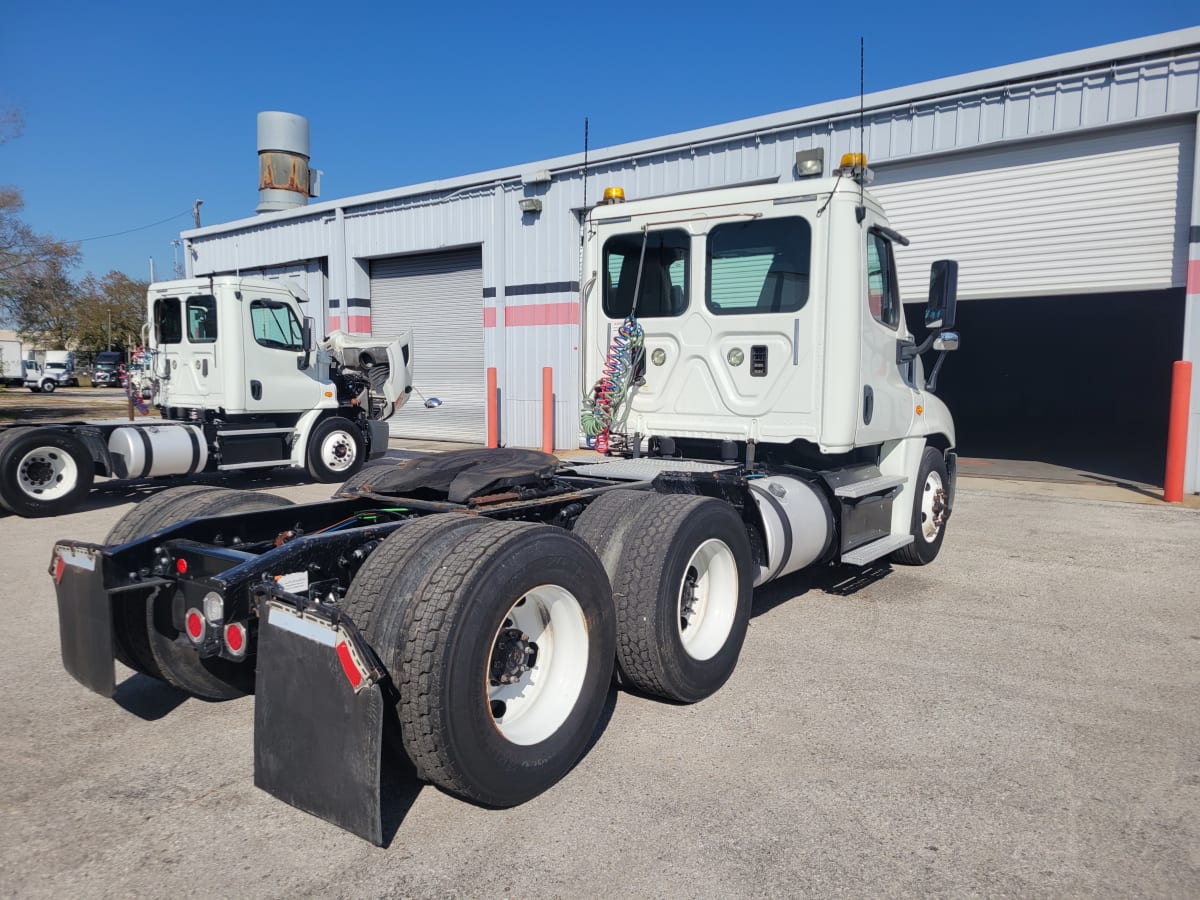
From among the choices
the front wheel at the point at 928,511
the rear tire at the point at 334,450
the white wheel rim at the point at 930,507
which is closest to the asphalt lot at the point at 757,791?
the front wheel at the point at 928,511

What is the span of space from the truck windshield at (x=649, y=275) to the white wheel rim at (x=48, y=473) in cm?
689

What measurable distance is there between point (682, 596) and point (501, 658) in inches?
55.1

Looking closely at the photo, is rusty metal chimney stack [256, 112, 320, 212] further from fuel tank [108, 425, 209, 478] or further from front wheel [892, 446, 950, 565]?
front wheel [892, 446, 950, 565]

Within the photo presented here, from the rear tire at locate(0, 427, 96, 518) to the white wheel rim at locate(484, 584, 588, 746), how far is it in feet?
26.5

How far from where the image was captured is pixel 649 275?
6055 millimetres

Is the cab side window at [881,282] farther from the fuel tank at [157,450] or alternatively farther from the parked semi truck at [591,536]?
the fuel tank at [157,450]

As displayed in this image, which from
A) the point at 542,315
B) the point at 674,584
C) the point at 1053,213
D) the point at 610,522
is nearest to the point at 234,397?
the point at 542,315

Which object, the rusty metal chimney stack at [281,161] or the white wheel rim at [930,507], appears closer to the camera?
the white wheel rim at [930,507]

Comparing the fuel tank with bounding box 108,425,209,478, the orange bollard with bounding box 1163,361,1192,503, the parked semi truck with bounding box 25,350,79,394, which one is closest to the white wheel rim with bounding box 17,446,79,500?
the fuel tank with bounding box 108,425,209,478

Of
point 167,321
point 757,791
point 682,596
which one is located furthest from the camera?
point 167,321

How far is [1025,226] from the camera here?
1199 cm

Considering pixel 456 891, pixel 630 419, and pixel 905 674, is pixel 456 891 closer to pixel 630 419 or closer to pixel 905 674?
pixel 905 674

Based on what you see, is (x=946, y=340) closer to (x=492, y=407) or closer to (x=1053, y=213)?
(x=1053, y=213)

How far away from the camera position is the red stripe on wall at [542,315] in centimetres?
→ 1631
